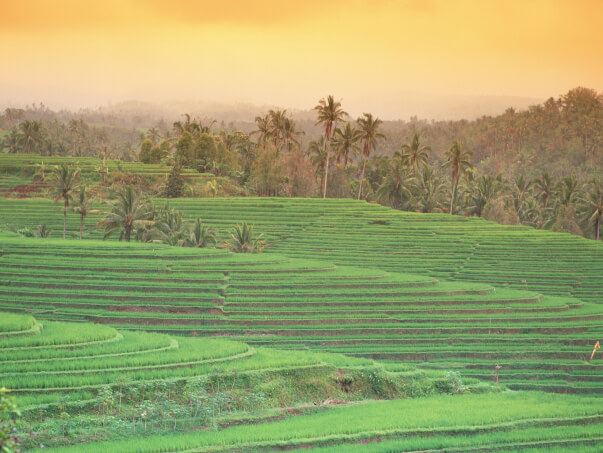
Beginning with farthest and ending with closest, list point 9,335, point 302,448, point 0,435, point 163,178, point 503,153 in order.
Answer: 1. point 503,153
2. point 163,178
3. point 9,335
4. point 302,448
5. point 0,435

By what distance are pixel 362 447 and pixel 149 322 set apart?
16.1 m

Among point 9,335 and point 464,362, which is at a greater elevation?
point 9,335

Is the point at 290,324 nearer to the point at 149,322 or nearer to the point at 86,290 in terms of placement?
the point at 149,322

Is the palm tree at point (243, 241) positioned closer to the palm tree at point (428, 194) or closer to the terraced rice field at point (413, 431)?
the terraced rice field at point (413, 431)

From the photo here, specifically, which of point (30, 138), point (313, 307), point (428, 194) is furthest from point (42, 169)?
point (313, 307)

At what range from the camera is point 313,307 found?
3103cm

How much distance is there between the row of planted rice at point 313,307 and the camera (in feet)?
88.4

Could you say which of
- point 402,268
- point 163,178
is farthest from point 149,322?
point 163,178

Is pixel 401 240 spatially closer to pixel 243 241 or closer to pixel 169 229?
pixel 243 241

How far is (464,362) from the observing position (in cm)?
2634

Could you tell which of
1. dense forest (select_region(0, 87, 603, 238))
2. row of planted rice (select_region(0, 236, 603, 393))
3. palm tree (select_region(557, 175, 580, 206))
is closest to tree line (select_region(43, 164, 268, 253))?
row of planted rice (select_region(0, 236, 603, 393))

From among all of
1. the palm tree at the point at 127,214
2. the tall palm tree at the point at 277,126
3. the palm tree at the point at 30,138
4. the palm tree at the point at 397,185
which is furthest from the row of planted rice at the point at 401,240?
the palm tree at the point at 30,138

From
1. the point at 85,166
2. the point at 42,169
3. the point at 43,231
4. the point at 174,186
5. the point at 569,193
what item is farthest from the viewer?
the point at 569,193

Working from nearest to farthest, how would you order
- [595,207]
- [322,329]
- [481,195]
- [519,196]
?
[322,329], [595,207], [481,195], [519,196]
